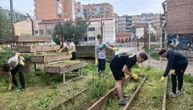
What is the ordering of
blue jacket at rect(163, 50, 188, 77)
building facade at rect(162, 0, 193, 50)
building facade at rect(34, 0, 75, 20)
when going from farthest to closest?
building facade at rect(34, 0, 75, 20) < building facade at rect(162, 0, 193, 50) < blue jacket at rect(163, 50, 188, 77)

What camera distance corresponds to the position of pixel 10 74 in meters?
10.4

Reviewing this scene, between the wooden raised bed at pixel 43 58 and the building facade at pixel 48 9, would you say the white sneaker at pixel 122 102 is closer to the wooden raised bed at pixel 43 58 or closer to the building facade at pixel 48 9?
the wooden raised bed at pixel 43 58

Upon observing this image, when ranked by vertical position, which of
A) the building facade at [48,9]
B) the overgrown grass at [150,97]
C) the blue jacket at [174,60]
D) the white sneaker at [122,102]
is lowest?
the overgrown grass at [150,97]

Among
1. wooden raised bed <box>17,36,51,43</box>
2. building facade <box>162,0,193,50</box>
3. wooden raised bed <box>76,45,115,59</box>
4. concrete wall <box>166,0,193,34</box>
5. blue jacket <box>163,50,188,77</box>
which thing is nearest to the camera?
blue jacket <box>163,50,188,77</box>

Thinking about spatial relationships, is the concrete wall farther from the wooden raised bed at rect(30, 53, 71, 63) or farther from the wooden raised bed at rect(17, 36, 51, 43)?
the wooden raised bed at rect(30, 53, 71, 63)

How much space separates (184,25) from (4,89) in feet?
105

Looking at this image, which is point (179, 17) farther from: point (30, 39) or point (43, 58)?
point (43, 58)

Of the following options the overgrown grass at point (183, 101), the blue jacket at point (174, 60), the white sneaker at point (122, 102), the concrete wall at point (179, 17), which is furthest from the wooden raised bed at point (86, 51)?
the concrete wall at point (179, 17)

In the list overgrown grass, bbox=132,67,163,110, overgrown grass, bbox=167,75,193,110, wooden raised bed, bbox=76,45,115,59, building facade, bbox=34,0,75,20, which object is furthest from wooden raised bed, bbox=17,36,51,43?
building facade, bbox=34,0,75,20

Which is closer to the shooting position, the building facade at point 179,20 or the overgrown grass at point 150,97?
the overgrown grass at point 150,97

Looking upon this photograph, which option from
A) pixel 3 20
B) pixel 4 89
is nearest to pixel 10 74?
pixel 4 89

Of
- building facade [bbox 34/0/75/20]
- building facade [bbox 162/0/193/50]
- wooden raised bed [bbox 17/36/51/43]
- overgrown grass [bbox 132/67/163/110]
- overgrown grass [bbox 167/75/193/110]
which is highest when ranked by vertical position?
building facade [bbox 34/0/75/20]

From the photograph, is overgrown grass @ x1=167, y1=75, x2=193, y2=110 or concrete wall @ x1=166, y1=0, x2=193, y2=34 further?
concrete wall @ x1=166, y1=0, x2=193, y2=34

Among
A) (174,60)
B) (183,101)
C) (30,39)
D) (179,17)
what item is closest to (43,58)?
(30,39)
